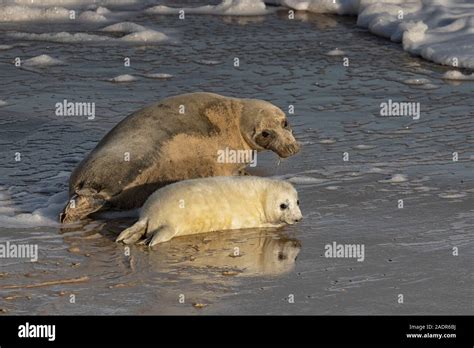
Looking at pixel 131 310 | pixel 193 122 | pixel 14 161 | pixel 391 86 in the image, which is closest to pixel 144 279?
pixel 131 310

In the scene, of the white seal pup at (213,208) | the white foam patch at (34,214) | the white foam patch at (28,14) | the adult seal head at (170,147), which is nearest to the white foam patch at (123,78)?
the adult seal head at (170,147)

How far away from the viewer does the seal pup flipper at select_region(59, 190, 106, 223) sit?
6555mm

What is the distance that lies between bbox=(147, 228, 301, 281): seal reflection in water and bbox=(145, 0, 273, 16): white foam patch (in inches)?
271

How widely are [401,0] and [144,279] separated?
313 inches

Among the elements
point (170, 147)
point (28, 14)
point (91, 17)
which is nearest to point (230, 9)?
point (91, 17)

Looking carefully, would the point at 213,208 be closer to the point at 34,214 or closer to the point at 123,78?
the point at 34,214

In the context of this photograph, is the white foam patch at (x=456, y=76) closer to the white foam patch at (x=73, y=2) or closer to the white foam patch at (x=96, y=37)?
the white foam patch at (x=96, y=37)

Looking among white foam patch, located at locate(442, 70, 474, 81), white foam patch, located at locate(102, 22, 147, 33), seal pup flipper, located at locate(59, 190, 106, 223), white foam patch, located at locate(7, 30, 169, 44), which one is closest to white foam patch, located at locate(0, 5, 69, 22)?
white foam patch, located at locate(102, 22, 147, 33)

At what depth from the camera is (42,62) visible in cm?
1074

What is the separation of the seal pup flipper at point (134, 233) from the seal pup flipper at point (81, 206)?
48 cm

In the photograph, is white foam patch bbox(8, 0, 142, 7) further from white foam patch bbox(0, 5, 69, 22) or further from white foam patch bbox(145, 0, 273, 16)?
white foam patch bbox(145, 0, 273, 16)

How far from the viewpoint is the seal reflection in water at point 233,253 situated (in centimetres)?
580

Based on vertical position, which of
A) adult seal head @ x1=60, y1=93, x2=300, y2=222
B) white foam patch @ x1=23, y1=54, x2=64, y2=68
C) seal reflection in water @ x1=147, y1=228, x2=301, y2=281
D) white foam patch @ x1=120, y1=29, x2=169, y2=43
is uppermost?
white foam patch @ x1=120, y1=29, x2=169, y2=43

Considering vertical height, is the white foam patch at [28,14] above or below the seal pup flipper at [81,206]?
above
